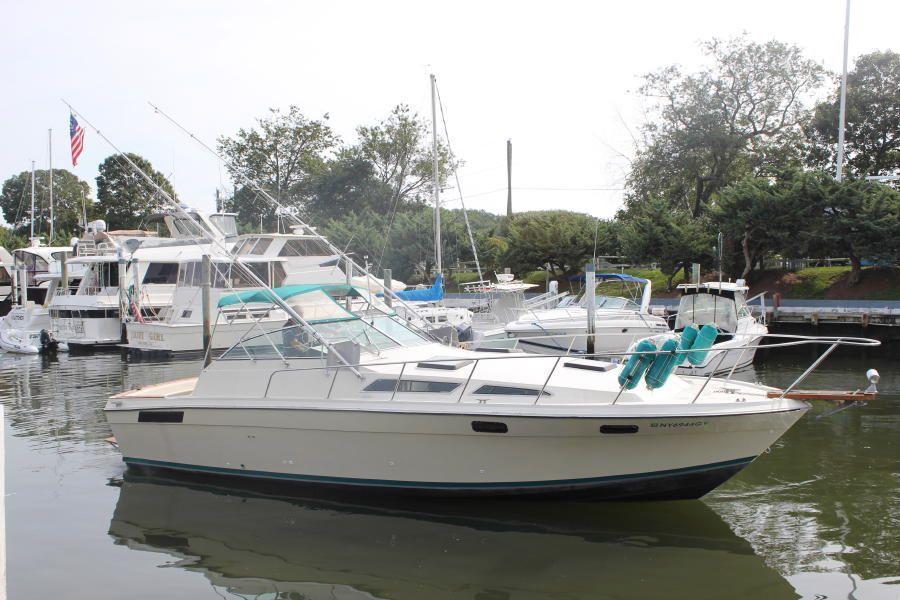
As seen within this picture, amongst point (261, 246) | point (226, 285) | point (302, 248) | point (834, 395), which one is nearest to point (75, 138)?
point (226, 285)

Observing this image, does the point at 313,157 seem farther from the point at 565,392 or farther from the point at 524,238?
the point at 565,392

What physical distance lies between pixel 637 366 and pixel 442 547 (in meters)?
2.59

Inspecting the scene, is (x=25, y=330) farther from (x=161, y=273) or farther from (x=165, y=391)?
(x=165, y=391)

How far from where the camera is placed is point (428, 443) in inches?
301

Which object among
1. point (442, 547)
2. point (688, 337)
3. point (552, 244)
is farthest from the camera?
point (552, 244)

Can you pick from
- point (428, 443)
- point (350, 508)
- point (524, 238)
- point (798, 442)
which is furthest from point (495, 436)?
point (524, 238)

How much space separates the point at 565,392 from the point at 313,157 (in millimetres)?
51692

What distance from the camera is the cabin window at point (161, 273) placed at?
26.4 m

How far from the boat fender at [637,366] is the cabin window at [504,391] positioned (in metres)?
0.81

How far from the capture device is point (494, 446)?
7.48 m

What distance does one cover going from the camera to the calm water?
21.1 ft

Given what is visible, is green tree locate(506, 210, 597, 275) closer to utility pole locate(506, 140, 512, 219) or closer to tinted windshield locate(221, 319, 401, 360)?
utility pole locate(506, 140, 512, 219)

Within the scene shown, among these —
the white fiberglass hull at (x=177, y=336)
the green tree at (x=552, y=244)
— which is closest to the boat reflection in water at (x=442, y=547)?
the white fiberglass hull at (x=177, y=336)

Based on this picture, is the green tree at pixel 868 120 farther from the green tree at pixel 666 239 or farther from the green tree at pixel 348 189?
the green tree at pixel 348 189
